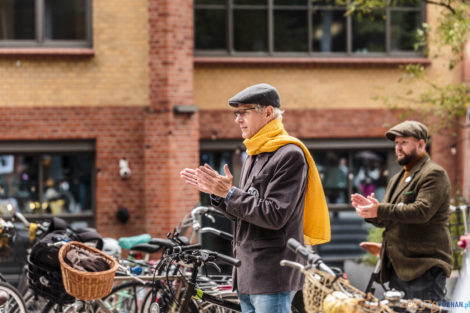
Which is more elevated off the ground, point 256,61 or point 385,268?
point 256,61

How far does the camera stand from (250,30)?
40.4 feet

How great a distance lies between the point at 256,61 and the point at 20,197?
4.39 meters

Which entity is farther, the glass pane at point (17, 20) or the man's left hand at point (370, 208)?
the glass pane at point (17, 20)

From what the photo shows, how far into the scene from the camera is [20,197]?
11.6 metres

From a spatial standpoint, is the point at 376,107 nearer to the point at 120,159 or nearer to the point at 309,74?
the point at 309,74

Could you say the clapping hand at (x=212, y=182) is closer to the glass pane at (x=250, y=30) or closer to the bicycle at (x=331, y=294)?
the bicycle at (x=331, y=294)

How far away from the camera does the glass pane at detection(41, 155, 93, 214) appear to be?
11.7 m

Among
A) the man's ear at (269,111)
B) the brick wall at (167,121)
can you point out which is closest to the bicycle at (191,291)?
the man's ear at (269,111)

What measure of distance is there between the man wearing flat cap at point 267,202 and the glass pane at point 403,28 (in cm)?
876

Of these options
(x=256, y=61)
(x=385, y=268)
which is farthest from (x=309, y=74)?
(x=385, y=268)

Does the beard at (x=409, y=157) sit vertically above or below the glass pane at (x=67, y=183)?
above

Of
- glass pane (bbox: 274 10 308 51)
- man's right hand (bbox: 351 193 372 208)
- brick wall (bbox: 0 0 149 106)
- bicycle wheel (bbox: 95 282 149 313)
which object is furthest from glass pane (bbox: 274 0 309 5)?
man's right hand (bbox: 351 193 372 208)

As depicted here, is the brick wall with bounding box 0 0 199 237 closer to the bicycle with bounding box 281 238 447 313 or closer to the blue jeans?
the blue jeans

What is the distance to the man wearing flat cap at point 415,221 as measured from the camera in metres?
5.34
